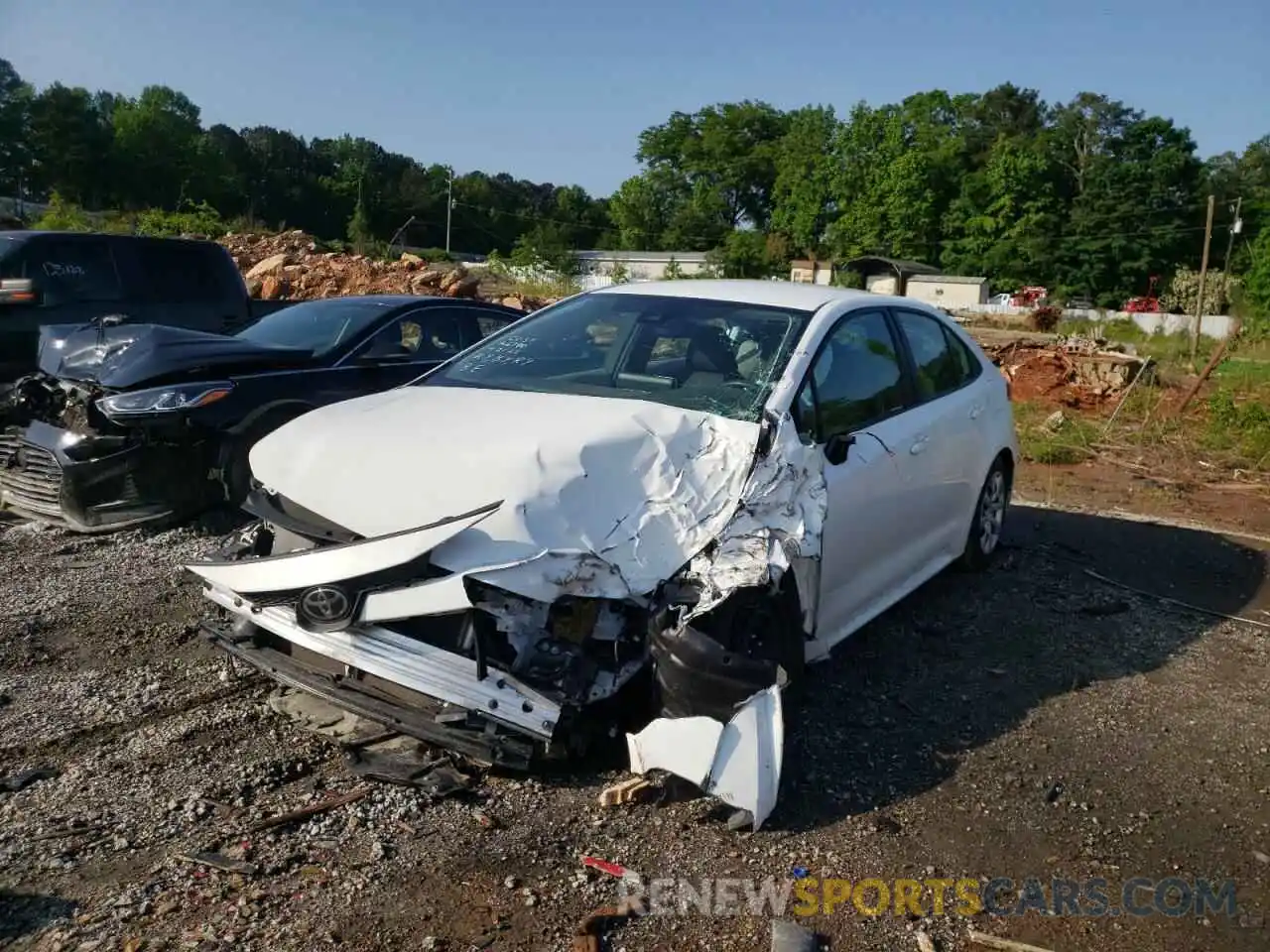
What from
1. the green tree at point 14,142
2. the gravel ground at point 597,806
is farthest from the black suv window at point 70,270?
the green tree at point 14,142

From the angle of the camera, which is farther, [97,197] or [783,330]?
[97,197]

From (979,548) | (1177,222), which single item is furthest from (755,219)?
(979,548)

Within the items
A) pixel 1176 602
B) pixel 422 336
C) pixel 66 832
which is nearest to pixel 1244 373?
pixel 1176 602

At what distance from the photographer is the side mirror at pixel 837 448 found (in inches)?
158

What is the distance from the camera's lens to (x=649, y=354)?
4527mm

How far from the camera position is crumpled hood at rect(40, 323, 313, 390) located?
599 cm

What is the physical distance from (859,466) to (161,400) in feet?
13.0

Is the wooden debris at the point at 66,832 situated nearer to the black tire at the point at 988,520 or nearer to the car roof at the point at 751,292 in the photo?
the car roof at the point at 751,292

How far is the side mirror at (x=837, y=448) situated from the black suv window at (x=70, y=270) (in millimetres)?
7000

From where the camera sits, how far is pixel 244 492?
223 inches

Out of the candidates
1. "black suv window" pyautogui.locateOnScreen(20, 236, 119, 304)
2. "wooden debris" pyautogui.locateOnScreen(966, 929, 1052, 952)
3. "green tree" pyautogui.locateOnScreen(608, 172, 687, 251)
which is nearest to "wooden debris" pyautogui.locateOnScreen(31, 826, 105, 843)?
"wooden debris" pyautogui.locateOnScreen(966, 929, 1052, 952)

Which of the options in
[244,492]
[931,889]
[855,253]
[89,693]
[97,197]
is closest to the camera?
[931,889]

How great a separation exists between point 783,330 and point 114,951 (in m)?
3.24

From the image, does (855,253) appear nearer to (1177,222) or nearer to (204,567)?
(1177,222)
